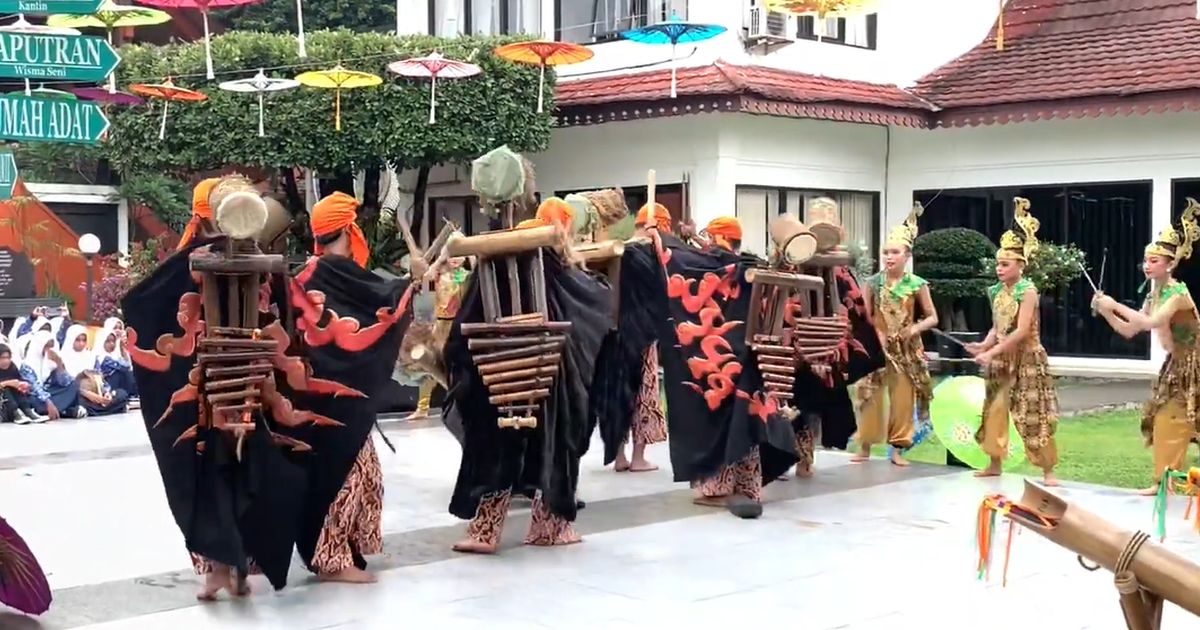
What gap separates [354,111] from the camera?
16.4m

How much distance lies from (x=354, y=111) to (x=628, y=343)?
8.95 metres

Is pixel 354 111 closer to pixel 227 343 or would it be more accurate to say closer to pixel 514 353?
pixel 514 353

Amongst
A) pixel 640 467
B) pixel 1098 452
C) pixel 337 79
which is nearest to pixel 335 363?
pixel 640 467

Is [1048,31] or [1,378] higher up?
[1048,31]

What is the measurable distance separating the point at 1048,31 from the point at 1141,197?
2.90m

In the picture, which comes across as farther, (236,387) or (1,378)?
(1,378)

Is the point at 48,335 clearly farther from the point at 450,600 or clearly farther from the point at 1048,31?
the point at 1048,31

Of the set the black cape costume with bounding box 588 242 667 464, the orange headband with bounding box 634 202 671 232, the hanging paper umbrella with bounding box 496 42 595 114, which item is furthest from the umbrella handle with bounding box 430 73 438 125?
the black cape costume with bounding box 588 242 667 464

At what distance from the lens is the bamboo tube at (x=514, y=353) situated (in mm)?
6102

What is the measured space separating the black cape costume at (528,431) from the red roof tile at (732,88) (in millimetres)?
8731

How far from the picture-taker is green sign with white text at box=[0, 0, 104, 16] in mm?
5461

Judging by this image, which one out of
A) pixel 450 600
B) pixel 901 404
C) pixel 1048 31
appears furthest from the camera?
pixel 1048 31

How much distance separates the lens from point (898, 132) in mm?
17562

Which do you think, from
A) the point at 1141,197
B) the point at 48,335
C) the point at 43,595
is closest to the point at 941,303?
the point at 1141,197
